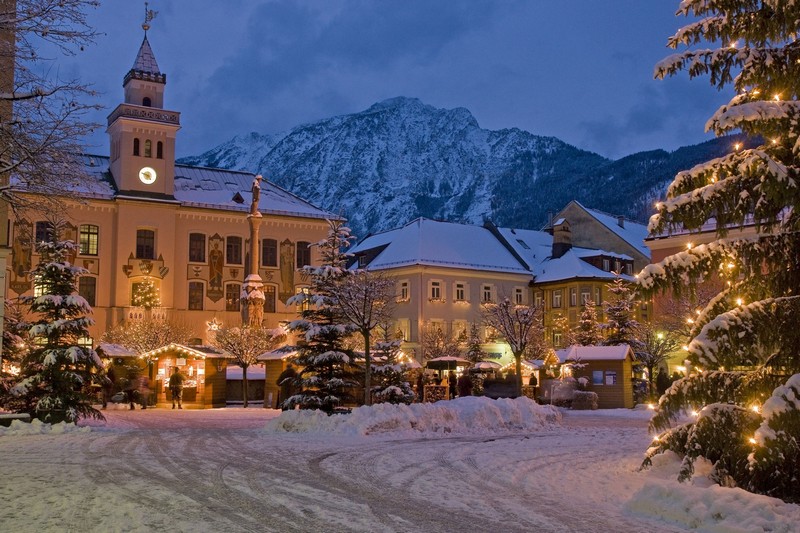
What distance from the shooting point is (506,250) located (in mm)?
72250

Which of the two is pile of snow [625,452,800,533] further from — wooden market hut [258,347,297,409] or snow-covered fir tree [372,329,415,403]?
wooden market hut [258,347,297,409]

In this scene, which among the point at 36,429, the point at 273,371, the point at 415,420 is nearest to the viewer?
the point at 36,429

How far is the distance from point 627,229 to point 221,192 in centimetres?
3450

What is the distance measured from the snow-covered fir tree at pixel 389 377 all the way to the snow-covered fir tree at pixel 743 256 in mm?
15795

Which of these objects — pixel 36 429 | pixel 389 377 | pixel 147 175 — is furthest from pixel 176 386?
pixel 147 175

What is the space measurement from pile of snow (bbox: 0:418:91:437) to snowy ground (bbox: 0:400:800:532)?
63mm

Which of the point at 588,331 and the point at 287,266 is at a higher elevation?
the point at 287,266

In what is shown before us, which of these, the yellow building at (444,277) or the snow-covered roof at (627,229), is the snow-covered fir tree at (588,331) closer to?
the yellow building at (444,277)

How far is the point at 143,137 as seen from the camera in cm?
6122

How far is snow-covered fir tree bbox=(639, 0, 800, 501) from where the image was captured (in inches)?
451

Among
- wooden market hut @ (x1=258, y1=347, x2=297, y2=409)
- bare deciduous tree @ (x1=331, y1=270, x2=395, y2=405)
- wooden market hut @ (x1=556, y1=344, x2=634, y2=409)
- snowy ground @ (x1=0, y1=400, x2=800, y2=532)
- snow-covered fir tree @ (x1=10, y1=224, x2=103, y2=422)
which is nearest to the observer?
snowy ground @ (x1=0, y1=400, x2=800, y2=532)

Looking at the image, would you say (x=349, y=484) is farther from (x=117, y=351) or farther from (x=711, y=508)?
(x=117, y=351)

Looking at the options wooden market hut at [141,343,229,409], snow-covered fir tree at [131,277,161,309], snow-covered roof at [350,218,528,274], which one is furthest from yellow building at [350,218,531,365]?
wooden market hut at [141,343,229,409]

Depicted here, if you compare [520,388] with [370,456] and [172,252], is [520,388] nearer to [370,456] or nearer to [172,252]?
[370,456]
